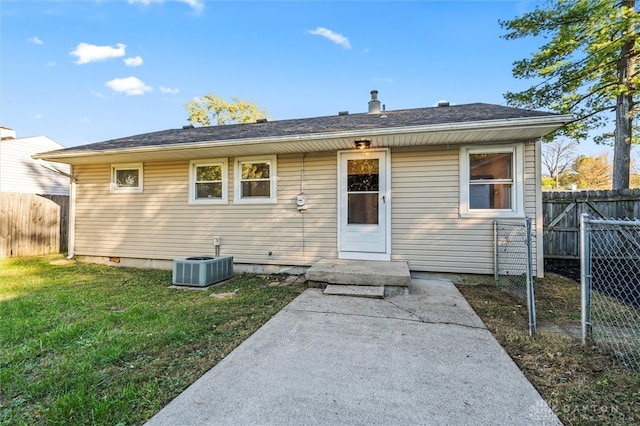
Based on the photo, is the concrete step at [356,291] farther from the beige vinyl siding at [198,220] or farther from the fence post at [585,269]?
the fence post at [585,269]

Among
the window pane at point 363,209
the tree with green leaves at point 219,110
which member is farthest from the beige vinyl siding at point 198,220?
the tree with green leaves at point 219,110

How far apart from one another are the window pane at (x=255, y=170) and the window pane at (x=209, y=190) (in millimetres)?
660

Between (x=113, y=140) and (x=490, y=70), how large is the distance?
11.6 meters

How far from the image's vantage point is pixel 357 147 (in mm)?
5418

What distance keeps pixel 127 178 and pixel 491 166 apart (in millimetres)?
7854

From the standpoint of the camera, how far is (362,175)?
5.60m

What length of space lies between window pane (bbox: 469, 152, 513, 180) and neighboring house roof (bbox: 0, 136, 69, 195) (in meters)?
16.3

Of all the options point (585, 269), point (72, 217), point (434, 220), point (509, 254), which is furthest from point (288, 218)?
point (72, 217)

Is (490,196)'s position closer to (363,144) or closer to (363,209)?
(363,209)

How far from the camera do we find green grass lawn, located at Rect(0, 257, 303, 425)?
1867mm

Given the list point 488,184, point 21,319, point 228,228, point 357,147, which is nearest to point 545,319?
point 488,184

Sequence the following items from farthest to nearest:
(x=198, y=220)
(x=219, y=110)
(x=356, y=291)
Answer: (x=219, y=110) → (x=198, y=220) → (x=356, y=291)

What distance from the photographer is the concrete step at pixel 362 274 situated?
4351mm

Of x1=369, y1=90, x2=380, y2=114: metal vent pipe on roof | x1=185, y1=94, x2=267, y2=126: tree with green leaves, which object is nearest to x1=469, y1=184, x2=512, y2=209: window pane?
x1=369, y1=90, x2=380, y2=114: metal vent pipe on roof
